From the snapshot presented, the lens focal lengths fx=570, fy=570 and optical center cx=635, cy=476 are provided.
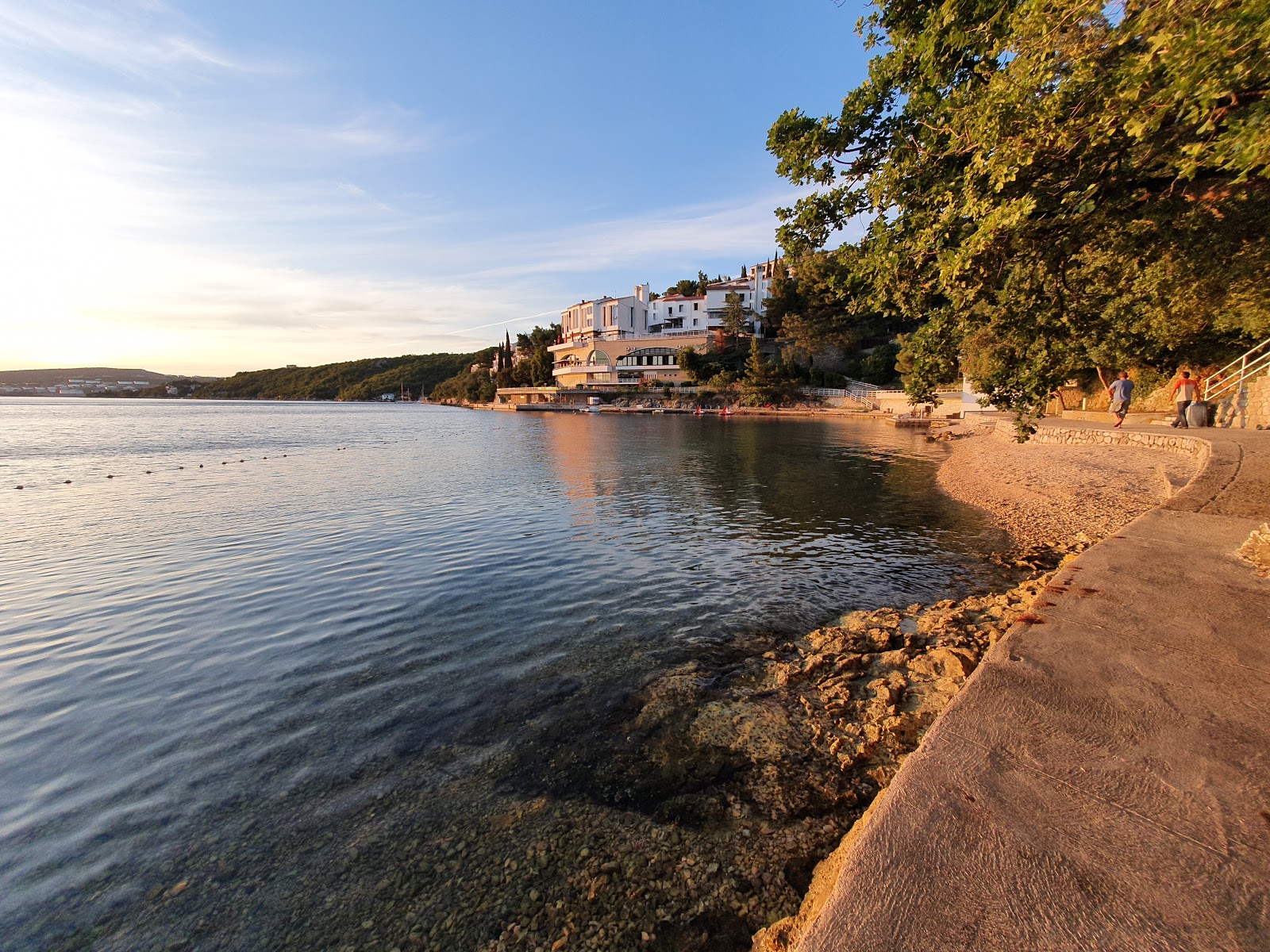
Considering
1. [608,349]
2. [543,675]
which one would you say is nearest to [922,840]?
[543,675]

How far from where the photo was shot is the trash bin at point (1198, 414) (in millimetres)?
20484

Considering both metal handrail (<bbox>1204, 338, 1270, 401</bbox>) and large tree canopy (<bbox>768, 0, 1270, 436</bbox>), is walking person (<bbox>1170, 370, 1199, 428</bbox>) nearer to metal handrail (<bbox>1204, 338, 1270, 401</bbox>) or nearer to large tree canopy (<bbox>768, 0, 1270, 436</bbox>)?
metal handrail (<bbox>1204, 338, 1270, 401</bbox>)

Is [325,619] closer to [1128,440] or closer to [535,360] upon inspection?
[1128,440]

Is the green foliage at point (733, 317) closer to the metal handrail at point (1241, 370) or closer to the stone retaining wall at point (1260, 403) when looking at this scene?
the metal handrail at point (1241, 370)

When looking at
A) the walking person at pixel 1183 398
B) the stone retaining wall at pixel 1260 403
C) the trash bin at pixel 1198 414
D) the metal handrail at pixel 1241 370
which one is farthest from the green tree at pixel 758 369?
the stone retaining wall at pixel 1260 403

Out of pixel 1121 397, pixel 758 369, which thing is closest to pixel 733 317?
pixel 758 369

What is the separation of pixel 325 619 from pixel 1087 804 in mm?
10242

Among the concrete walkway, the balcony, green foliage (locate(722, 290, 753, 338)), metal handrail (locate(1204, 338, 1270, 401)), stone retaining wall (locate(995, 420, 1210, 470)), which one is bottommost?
stone retaining wall (locate(995, 420, 1210, 470))

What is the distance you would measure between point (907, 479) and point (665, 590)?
680 inches

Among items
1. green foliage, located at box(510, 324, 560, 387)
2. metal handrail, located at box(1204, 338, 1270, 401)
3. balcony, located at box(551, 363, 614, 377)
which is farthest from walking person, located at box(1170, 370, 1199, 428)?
green foliage, located at box(510, 324, 560, 387)

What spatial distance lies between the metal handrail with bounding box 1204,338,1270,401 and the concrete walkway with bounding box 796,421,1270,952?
2191 centimetres

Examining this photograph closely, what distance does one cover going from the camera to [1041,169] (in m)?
6.61

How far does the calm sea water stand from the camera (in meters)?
5.32

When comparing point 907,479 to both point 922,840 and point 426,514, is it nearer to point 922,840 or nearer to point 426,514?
point 426,514
